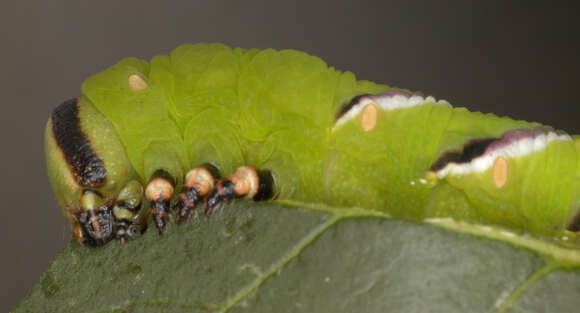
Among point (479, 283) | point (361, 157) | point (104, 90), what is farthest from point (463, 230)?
point (104, 90)

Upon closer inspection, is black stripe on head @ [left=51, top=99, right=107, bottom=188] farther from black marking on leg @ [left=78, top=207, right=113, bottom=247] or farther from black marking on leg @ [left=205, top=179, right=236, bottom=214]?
black marking on leg @ [left=205, top=179, right=236, bottom=214]

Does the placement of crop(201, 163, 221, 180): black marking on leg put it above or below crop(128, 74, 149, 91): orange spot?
below

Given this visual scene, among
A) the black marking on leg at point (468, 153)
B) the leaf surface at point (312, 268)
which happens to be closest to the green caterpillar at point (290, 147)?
the black marking on leg at point (468, 153)

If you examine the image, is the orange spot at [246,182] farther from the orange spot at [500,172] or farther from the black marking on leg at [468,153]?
the orange spot at [500,172]

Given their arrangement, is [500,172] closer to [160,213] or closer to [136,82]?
[160,213]

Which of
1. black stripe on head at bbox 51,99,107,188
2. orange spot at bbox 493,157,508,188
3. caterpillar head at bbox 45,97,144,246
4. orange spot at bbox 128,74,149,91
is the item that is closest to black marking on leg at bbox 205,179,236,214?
caterpillar head at bbox 45,97,144,246

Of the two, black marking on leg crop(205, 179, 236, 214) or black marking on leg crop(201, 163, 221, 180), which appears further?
black marking on leg crop(201, 163, 221, 180)

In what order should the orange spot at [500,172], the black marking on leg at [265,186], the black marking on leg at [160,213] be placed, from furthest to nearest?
the orange spot at [500,172], the black marking on leg at [265,186], the black marking on leg at [160,213]
